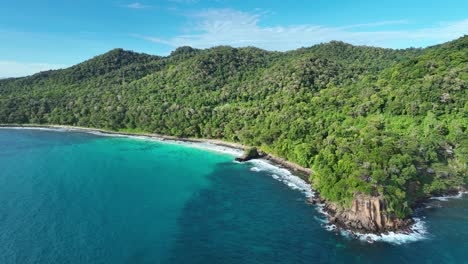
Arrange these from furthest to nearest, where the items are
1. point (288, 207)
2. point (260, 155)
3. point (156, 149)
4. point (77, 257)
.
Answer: point (156, 149), point (260, 155), point (288, 207), point (77, 257)

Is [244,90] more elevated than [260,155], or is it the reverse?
[244,90]

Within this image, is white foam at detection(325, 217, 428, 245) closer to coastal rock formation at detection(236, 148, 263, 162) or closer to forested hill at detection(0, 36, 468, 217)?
forested hill at detection(0, 36, 468, 217)

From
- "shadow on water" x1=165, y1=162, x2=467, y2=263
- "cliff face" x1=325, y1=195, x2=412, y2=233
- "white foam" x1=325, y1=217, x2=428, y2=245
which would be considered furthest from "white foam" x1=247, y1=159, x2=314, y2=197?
"white foam" x1=325, y1=217, x2=428, y2=245

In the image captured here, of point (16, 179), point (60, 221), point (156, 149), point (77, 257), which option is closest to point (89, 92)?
point (156, 149)

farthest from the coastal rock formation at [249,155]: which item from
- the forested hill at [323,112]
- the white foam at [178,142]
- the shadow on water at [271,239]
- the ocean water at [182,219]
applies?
the shadow on water at [271,239]

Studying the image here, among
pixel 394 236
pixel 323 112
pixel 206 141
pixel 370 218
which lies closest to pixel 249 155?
pixel 206 141

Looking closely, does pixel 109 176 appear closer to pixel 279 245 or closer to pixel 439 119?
pixel 279 245

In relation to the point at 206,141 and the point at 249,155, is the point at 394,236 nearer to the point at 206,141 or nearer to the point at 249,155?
the point at 249,155
